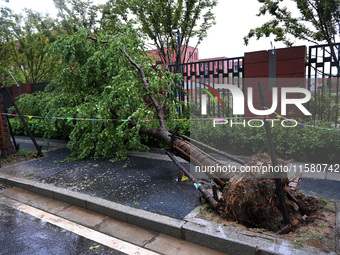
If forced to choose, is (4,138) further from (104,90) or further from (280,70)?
(280,70)

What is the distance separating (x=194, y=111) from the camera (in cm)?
895

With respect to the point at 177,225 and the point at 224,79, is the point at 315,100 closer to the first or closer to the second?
the point at 224,79

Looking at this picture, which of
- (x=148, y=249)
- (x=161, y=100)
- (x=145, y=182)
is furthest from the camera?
(x=161, y=100)

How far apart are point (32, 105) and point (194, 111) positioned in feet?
18.9

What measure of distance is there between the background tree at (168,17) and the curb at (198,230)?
1263cm

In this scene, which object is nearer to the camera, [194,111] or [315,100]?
[315,100]

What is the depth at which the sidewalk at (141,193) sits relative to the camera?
3.29 m

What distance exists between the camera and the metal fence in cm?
777

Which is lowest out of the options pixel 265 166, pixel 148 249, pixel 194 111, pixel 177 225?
pixel 148 249

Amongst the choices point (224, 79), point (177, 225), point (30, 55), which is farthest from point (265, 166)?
point (30, 55)

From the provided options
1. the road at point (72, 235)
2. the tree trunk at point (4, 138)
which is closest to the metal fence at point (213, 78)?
the road at point (72, 235)

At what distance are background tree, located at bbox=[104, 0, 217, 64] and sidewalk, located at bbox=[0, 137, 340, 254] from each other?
9.95 m

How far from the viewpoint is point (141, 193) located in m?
4.98

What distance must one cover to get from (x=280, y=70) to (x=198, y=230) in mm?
5391
